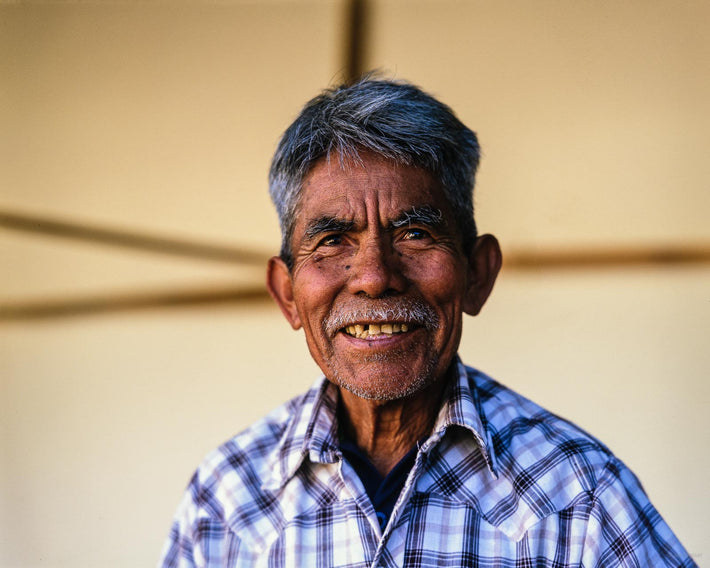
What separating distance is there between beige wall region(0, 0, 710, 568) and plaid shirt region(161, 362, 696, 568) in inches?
40.3

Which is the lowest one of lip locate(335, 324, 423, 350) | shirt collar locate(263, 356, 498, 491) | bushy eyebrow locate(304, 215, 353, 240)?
shirt collar locate(263, 356, 498, 491)

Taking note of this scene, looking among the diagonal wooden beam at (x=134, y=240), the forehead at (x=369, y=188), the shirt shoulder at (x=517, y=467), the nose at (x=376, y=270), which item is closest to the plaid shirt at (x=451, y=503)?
the shirt shoulder at (x=517, y=467)

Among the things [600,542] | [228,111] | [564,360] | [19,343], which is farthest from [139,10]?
[600,542]

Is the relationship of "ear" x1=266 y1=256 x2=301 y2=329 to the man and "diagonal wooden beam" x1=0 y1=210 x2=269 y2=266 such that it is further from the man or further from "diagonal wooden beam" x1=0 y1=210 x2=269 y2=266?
"diagonal wooden beam" x1=0 y1=210 x2=269 y2=266

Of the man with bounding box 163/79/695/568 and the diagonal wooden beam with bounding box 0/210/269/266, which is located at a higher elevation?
the diagonal wooden beam with bounding box 0/210/269/266

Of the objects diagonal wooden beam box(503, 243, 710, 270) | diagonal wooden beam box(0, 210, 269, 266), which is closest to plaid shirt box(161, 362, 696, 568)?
diagonal wooden beam box(503, 243, 710, 270)

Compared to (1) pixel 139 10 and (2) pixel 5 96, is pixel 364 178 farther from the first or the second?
(2) pixel 5 96

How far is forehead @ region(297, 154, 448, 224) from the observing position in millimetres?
1588

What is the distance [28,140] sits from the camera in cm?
282

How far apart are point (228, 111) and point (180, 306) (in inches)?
29.1

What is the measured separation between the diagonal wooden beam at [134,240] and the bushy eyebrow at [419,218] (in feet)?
4.20

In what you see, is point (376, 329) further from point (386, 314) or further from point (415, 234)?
point (415, 234)

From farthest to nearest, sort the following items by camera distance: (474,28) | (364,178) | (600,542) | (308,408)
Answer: (474,28), (308,408), (364,178), (600,542)

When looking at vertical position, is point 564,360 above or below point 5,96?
below
